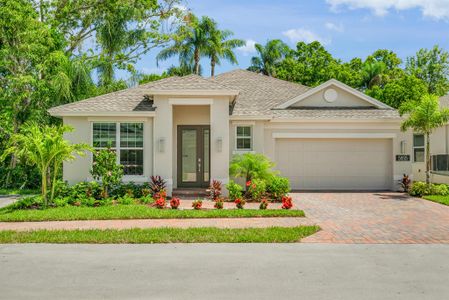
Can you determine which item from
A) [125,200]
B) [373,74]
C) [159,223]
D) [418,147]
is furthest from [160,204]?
[373,74]

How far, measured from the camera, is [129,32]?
28188 mm

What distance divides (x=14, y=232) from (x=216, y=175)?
8000mm

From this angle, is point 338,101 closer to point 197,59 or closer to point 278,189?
point 278,189

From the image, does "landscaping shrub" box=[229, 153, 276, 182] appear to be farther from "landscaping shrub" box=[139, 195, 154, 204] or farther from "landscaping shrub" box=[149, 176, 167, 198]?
"landscaping shrub" box=[139, 195, 154, 204]

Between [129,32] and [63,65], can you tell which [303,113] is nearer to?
[63,65]

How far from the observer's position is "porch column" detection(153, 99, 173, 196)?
1641 cm

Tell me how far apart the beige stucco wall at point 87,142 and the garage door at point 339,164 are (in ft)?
20.1

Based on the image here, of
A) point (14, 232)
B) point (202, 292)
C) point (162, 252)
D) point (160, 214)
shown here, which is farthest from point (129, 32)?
point (202, 292)

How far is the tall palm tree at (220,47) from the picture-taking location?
3772 centimetres

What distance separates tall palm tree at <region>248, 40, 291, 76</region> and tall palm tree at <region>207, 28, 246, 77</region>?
4510mm

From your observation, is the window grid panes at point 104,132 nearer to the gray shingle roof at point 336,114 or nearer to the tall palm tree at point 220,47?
the gray shingle roof at point 336,114

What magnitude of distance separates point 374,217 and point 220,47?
→ 28.2 meters

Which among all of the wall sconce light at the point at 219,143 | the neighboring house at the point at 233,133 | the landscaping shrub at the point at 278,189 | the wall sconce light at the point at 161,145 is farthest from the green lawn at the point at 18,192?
the landscaping shrub at the point at 278,189

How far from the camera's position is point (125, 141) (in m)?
16.9
